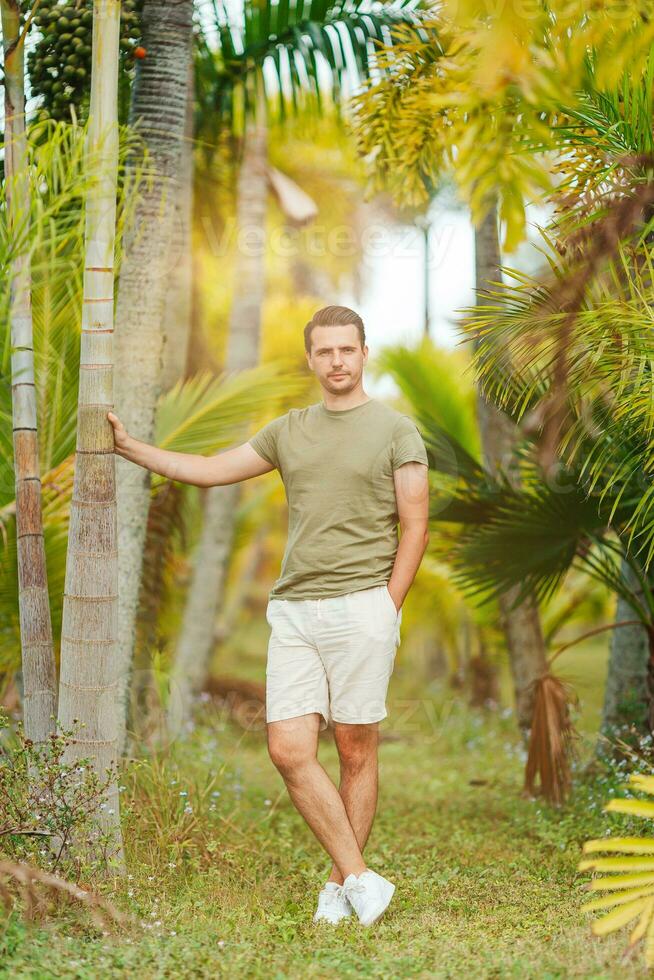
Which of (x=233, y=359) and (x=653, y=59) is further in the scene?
(x=233, y=359)

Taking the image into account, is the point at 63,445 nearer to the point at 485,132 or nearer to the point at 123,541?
the point at 123,541

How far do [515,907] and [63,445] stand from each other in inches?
126

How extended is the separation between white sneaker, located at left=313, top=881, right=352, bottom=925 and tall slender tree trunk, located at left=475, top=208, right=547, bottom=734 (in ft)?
10.3

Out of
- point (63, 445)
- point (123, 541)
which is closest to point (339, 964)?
point (123, 541)

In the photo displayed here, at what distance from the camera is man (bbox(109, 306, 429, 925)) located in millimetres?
3549

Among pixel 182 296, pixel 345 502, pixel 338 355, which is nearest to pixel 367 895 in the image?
pixel 345 502

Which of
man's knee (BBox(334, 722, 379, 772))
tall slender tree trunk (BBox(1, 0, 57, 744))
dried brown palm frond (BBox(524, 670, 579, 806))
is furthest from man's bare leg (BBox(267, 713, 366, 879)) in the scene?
dried brown palm frond (BBox(524, 670, 579, 806))

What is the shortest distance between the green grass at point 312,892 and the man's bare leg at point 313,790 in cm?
25

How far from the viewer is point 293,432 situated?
12.3 feet

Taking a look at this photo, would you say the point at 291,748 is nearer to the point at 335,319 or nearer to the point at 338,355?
the point at 338,355

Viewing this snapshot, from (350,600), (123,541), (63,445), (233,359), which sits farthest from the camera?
(233,359)

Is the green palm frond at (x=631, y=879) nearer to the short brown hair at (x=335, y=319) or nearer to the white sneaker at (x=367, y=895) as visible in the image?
the white sneaker at (x=367, y=895)

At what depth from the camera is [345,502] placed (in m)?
3.60

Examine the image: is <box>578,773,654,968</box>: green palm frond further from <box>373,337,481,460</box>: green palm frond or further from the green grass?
<box>373,337,481,460</box>: green palm frond
